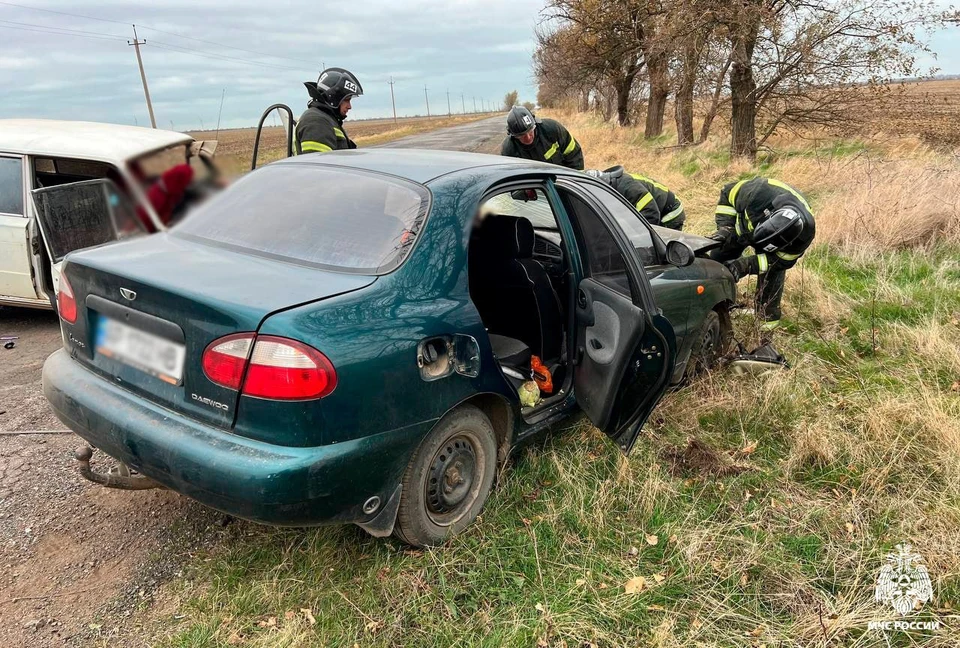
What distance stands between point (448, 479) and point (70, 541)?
1.59 meters

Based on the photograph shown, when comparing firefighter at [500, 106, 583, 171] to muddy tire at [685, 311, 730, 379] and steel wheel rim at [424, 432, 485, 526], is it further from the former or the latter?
steel wheel rim at [424, 432, 485, 526]

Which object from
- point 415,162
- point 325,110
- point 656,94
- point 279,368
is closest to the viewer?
point 279,368

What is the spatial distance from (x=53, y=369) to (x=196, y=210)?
85 cm

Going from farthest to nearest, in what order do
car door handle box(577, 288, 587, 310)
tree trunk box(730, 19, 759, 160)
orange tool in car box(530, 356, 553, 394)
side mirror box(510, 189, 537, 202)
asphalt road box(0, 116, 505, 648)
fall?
tree trunk box(730, 19, 759, 160) < side mirror box(510, 189, 537, 202) < orange tool in car box(530, 356, 553, 394) < car door handle box(577, 288, 587, 310) < asphalt road box(0, 116, 505, 648)

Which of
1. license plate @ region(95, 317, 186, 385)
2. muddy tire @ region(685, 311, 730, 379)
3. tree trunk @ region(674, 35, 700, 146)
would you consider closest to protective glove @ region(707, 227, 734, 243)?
muddy tire @ region(685, 311, 730, 379)

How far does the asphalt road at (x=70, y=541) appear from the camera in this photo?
7.12 feet

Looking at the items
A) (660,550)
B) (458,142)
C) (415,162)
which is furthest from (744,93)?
(458,142)

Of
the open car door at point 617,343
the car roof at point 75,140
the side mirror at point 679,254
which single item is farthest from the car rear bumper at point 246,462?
the car roof at point 75,140

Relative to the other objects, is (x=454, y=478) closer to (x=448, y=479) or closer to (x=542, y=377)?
(x=448, y=479)

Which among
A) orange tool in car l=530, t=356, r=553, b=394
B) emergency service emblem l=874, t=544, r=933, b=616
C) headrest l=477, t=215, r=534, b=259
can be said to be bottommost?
emergency service emblem l=874, t=544, r=933, b=616

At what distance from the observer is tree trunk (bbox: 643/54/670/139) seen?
15.5m

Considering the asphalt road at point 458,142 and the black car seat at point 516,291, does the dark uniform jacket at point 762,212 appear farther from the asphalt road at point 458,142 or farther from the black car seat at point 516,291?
the asphalt road at point 458,142

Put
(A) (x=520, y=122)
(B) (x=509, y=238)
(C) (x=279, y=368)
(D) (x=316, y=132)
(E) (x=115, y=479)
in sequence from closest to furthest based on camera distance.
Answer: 1. (C) (x=279, y=368)
2. (E) (x=115, y=479)
3. (B) (x=509, y=238)
4. (D) (x=316, y=132)
5. (A) (x=520, y=122)

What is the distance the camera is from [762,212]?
484 cm
